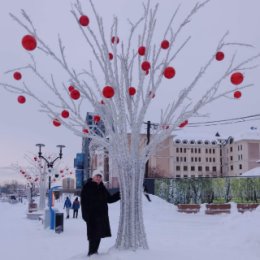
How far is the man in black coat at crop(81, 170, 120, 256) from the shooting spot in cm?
731

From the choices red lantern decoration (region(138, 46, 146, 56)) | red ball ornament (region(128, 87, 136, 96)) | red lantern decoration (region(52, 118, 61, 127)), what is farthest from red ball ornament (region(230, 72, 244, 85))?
red lantern decoration (region(52, 118, 61, 127))

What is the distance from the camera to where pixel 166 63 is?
26.3 ft

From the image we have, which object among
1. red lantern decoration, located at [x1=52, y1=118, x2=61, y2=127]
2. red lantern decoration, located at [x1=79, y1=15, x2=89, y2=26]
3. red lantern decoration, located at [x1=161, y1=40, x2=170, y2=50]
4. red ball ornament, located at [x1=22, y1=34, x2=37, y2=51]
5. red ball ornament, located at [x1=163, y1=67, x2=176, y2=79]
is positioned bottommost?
red lantern decoration, located at [x1=52, y1=118, x2=61, y2=127]

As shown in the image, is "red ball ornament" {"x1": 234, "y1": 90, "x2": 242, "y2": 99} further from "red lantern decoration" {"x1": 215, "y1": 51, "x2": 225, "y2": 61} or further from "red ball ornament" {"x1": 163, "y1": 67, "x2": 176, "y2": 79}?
"red ball ornament" {"x1": 163, "y1": 67, "x2": 176, "y2": 79}

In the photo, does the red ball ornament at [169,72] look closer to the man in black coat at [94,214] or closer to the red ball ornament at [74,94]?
the red ball ornament at [74,94]

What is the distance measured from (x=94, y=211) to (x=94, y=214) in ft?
0.16

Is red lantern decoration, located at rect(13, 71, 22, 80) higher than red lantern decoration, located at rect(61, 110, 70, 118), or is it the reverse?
red lantern decoration, located at rect(13, 71, 22, 80)

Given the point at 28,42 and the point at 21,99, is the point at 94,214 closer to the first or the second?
the point at 21,99

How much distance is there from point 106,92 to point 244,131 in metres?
79.1

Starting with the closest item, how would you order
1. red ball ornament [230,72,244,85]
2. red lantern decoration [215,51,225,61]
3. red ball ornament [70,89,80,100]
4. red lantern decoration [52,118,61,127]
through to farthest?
1. red ball ornament [230,72,244,85]
2. red lantern decoration [215,51,225,61]
3. red ball ornament [70,89,80,100]
4. red lantern decoration [52,118,61,127]

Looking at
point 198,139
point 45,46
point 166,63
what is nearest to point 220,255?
point 166,63

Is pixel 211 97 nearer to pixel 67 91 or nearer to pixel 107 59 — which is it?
pixel 107 59

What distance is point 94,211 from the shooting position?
743 cm

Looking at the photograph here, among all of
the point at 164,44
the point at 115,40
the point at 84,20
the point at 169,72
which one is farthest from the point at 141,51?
the point at 84,20
